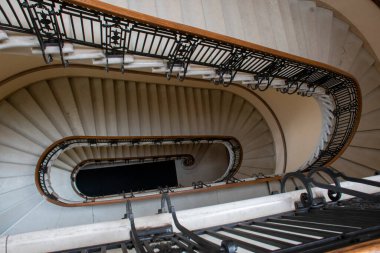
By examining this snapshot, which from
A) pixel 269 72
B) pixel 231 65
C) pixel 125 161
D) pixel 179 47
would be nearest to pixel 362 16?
pixel 269 72

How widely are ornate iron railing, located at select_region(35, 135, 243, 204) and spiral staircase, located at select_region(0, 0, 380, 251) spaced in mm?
153

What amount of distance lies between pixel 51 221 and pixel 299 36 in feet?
19.6

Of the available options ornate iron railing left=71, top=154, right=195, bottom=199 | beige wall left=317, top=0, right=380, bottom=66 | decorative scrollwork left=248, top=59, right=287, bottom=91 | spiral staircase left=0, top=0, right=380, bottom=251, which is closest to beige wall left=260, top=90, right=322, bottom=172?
spiral staircase left=0, top=0, right=380, bottom=251

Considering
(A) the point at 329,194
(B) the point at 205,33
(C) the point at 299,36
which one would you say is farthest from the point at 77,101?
(A) the point at 329,194

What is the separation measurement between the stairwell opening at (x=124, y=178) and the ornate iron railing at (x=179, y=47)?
5188 mm

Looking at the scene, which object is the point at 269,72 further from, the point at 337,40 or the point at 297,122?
the point at 297,122

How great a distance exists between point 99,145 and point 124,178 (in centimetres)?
234

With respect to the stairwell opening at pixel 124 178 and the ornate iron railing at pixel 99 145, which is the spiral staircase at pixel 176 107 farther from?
the stairwell opening at pixel 124 178

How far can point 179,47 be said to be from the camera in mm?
2875

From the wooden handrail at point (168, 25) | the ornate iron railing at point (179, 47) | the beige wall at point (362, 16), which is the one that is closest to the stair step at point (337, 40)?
the beige wall at point (362, 16)

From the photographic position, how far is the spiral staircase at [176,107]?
4168 millimetres

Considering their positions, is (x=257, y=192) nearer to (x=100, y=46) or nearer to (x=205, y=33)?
(x=205, y=33)

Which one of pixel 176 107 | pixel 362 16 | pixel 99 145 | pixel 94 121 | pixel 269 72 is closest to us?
pixel 269 72

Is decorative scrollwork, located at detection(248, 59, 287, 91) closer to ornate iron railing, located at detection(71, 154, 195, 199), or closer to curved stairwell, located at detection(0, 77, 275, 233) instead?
A: curved stairwell, located at detection(0, 77, 275, 233)
